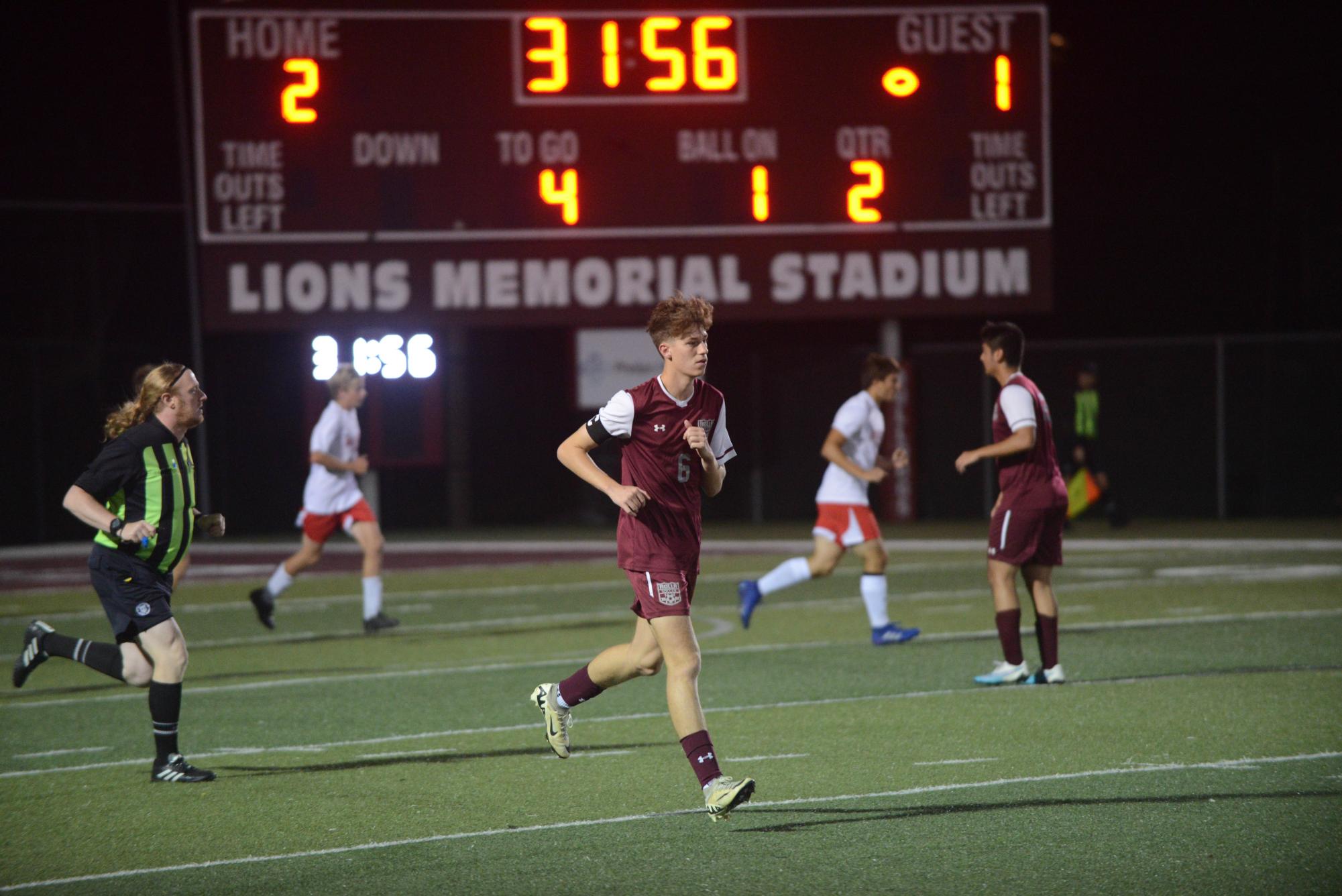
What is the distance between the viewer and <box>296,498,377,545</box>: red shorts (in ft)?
44.6

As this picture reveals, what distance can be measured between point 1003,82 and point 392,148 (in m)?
7.31

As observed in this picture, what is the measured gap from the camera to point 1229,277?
28.5 metres

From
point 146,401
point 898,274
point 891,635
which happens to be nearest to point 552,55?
point 898,274

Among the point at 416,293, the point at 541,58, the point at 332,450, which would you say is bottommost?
the point at 332,450

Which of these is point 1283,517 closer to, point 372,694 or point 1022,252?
point 1022,252

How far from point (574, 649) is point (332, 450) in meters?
2.81

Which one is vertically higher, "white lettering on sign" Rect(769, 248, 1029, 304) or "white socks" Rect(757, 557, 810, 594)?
"white lettering on sign" Rect(769, 248, 1029, 304)

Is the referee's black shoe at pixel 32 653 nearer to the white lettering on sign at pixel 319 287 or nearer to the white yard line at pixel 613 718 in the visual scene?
the white yard line at pixel 613 718

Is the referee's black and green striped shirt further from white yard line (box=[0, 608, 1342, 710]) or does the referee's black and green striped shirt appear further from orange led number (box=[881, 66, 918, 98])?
orange led number (box=[881, 66, 918, 98])

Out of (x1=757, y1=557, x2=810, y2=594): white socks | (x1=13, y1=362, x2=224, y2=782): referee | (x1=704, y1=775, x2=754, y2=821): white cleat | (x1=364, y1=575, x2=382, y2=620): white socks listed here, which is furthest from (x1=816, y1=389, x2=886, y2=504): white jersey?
(x1=704, y1=775, x2=754, y2=821): white cleat

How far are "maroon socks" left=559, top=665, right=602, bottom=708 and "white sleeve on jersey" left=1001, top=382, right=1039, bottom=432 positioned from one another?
353 cm

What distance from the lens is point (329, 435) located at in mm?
13453

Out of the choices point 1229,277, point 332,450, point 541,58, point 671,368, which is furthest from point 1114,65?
point 671,368

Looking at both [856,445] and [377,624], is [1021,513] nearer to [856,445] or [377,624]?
[856,445]
